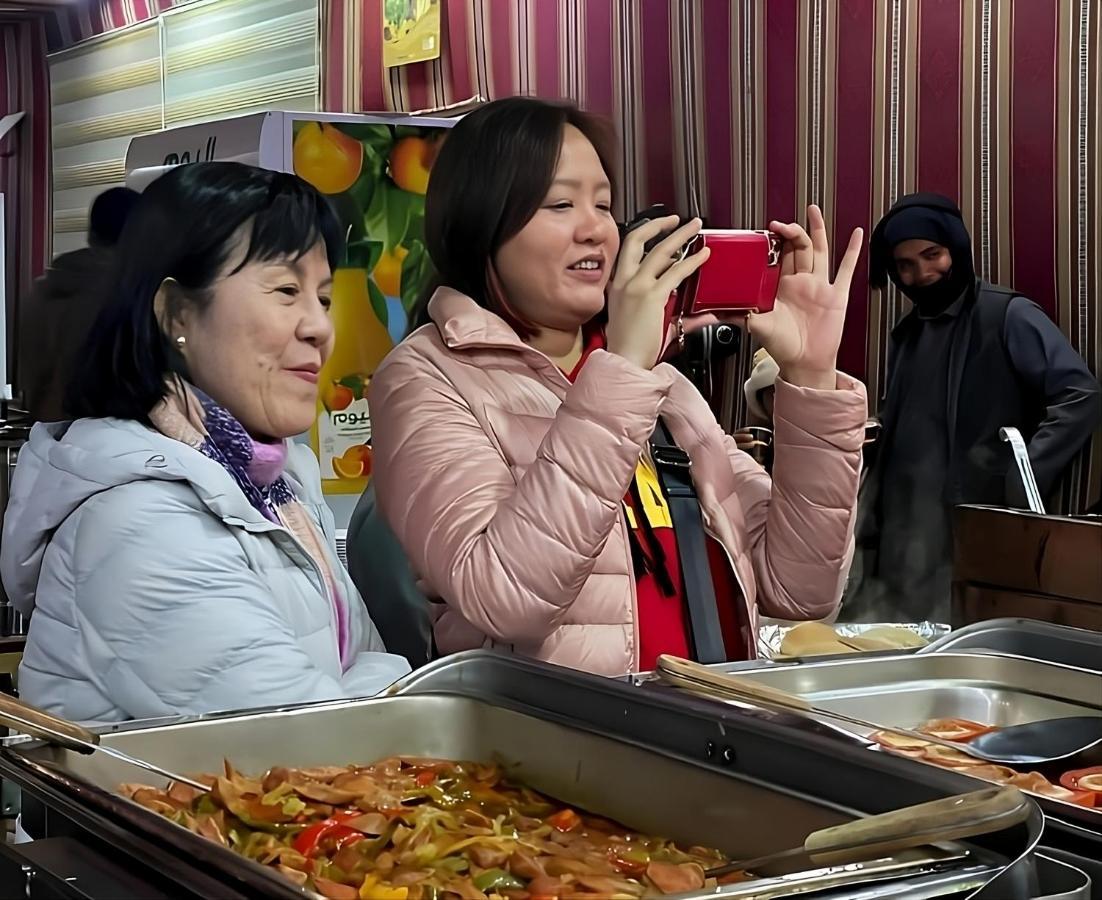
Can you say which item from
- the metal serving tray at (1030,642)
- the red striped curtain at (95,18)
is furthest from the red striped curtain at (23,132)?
the metal serving tray at (1030,642)

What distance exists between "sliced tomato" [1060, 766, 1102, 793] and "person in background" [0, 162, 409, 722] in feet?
2.28

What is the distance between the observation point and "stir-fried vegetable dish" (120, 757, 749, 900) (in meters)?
0.86

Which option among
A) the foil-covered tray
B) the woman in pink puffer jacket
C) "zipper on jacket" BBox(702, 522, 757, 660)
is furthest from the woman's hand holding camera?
the foil-covered tray

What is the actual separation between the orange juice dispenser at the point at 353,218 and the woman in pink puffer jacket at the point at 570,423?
563 millimetres

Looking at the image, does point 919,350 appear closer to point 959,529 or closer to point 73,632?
point 959,529

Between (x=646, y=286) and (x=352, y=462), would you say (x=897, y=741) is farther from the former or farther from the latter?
(x=352, y=462)

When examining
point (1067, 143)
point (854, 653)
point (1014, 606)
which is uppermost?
point (1067, 143)

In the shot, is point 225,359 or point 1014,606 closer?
point 225,359

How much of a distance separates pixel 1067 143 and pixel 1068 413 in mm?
475

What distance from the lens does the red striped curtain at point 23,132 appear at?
13.3 feet

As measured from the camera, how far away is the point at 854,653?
1.42 meters

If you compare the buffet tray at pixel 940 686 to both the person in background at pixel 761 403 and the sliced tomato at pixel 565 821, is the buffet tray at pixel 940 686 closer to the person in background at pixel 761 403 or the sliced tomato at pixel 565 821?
the sliced tomato at pixel 565 821

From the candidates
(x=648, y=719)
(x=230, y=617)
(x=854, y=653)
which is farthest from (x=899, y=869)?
(x=230, y=617)

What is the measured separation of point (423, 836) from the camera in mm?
948
